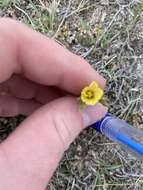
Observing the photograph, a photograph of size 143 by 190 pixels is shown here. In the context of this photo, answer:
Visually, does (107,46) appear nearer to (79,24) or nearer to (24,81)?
(79,24)

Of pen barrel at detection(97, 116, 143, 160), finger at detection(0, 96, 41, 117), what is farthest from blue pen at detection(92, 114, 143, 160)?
finger at detection(0, 96, 41, 117)

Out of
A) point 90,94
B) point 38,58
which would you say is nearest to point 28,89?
point 38,58

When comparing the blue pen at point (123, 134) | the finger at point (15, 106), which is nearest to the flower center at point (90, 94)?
the blue pen at point (123, 134)

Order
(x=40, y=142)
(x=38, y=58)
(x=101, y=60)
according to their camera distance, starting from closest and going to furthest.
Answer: (x=40, y=142) → (x=38, y=58) → (x=101, y=60)

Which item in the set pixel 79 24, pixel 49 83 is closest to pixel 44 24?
pixel 79 24

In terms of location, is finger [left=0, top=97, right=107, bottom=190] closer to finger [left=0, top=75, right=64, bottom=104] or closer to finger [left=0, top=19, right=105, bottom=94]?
finger [left=0, top=19, right=105, bottom=94]

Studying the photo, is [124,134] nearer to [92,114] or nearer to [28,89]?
[92,114]
